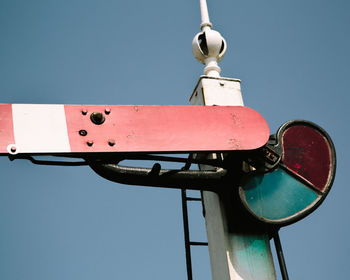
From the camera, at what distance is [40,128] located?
8.55 feet

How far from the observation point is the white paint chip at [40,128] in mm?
2549

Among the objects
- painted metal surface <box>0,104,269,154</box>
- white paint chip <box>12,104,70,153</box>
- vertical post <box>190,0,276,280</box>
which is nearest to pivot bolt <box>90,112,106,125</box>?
painted metal surface <box>0,104,269,154</box>

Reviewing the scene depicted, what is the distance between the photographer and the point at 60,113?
2666 mm

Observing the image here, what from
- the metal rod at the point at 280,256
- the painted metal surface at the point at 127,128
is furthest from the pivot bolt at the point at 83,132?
the metal rod at the point at 280,256

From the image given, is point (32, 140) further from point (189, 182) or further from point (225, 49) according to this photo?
point (225, 49)

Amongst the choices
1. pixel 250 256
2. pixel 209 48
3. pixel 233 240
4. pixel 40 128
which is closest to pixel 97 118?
pixel 40 128

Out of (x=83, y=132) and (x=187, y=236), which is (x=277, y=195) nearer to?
(x=187, y=236)

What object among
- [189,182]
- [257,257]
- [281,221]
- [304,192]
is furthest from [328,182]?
[189,182]

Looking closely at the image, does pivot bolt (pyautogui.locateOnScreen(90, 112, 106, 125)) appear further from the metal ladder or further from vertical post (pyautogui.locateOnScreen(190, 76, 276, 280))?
the metal ladder

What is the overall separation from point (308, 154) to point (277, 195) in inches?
13.6

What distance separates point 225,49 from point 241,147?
138 cm

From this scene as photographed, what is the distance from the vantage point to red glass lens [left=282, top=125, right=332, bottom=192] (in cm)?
319

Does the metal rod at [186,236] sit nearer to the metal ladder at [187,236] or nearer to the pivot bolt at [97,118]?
the metal ladder at [187,236]

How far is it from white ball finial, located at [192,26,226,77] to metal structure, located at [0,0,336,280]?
42cm
